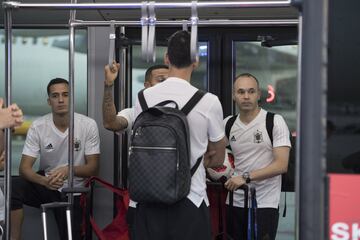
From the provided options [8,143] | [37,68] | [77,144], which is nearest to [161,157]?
[8,143]

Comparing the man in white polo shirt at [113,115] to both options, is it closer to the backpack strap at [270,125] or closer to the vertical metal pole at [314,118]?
the backpack strap at [270,125]

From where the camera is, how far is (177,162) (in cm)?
272

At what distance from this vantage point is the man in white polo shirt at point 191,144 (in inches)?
111

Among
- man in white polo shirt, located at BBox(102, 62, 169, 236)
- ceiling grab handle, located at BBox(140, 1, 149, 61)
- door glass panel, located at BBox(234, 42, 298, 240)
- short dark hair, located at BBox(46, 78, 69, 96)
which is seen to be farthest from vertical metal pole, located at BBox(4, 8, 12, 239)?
door glass panel, located at BBox(234, 42, 298, 240)

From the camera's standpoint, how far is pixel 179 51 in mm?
2939

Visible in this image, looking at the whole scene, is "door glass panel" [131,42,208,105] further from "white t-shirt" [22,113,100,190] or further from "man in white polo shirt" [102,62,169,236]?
"man in white polo shirt" [102,62,169,236]

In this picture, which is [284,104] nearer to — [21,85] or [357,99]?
[357,99]

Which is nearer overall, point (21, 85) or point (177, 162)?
point (177, 162)

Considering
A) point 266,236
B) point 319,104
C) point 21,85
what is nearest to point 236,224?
point 266,236

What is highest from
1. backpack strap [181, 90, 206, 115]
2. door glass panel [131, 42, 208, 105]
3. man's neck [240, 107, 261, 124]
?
door glass panel [131, 42, 208, 105]

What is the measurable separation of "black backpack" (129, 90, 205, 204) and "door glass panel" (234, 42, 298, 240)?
2510 millimetres

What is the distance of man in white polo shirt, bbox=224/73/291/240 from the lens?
4.21 m

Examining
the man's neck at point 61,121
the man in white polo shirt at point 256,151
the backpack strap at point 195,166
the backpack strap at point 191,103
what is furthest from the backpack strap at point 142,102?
the man's neck at point 61,121

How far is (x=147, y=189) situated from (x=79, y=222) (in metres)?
2.10
